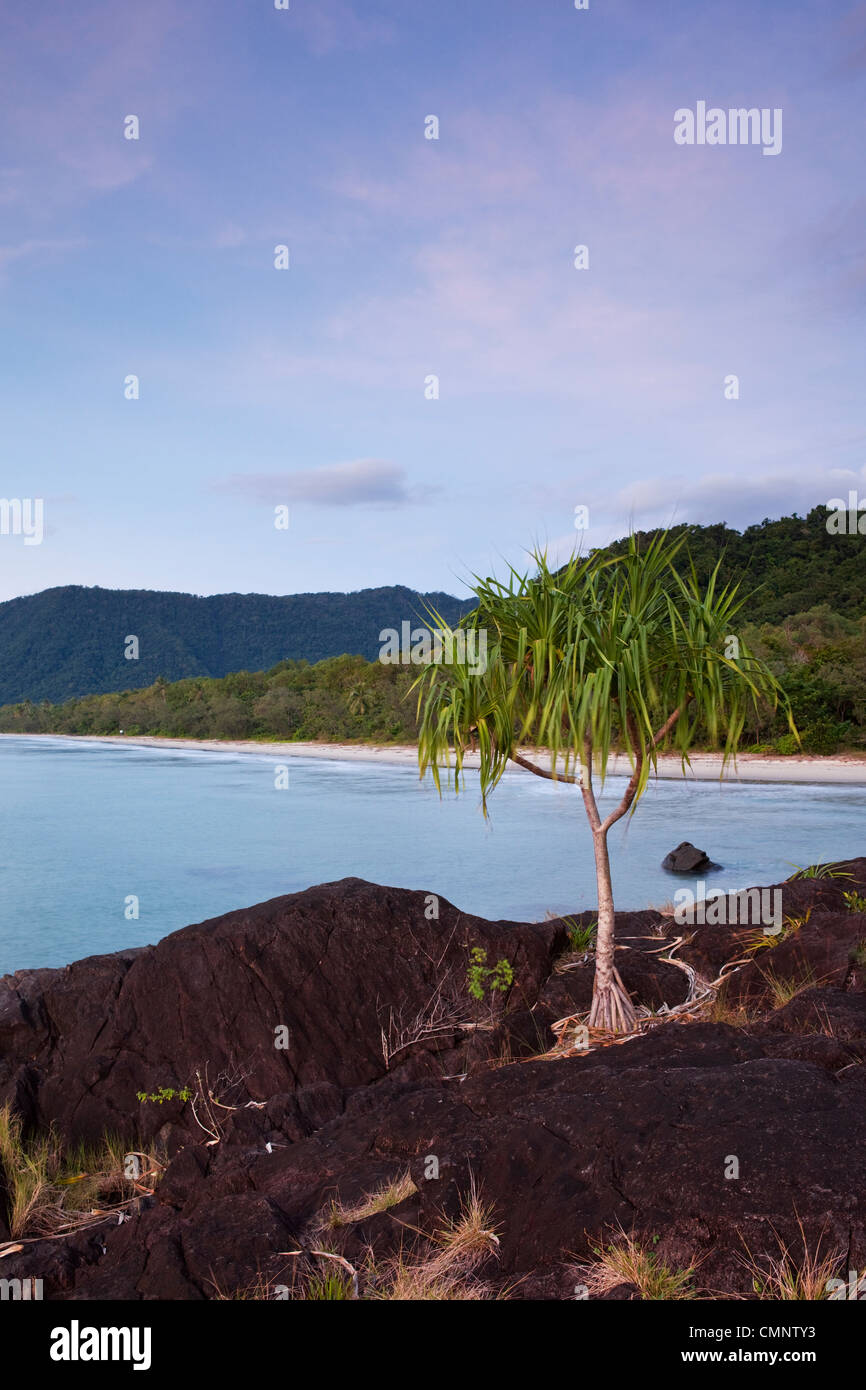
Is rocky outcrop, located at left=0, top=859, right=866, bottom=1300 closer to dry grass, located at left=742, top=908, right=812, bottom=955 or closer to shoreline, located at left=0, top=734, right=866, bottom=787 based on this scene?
dry grass, located at left=742, top=908, right=812, bottom=955

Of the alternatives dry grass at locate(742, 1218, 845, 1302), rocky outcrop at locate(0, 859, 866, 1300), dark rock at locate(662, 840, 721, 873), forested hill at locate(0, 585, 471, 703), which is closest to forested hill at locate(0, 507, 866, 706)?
forested hill at locate(0, 585, 471, 703)

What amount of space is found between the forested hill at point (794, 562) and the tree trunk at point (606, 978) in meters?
31.2

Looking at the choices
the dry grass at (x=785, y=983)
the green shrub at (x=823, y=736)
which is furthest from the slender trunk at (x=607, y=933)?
the green shrub at (x=823, y=736)

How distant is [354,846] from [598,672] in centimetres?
1472

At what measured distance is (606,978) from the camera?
505cm

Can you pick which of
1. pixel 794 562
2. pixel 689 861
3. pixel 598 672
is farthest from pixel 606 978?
pixel 794 562

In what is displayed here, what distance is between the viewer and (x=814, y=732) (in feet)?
86.1

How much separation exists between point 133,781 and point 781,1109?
35.7m

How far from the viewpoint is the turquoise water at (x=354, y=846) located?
523 inches

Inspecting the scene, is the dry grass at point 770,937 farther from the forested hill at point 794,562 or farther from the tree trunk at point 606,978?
the forested hill at point 794,562

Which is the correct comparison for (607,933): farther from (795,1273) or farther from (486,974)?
(795,1273)

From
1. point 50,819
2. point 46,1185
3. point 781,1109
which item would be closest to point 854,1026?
point 781,1109

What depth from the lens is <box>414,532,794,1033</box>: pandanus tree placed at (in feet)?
15.7

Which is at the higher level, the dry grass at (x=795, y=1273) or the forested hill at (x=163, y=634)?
the forested hill at (x=163, y=634)
